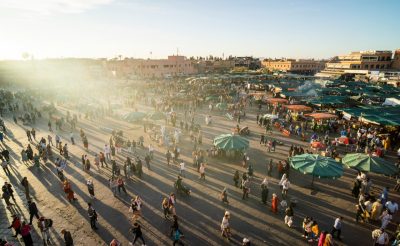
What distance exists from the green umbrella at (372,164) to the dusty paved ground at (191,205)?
1.74m

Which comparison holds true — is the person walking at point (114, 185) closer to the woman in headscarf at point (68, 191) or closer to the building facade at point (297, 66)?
the woman in headscarf at point (68, 191)

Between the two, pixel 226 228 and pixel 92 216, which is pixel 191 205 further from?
pixel 92 216

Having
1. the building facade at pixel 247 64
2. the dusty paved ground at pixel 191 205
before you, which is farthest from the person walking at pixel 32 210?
the building facade at pixel 247 64

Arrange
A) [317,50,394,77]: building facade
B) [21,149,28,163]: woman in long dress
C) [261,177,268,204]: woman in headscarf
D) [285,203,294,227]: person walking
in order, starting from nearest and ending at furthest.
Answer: [285,203,294,227]: person walking < [261,177,268,204]: woman in headscarf < [21,149,28,163]: woman in long dress < [317,50,394,77]: building facade

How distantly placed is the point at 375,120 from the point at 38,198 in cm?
2149

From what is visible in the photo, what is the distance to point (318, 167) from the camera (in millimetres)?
11078

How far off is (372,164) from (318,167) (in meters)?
2.45

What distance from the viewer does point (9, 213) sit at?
440 inches

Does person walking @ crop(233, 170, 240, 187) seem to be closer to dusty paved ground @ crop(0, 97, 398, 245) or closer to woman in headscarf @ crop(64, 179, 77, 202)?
dusty paved ground @ crop(0, 97, 398, 245)

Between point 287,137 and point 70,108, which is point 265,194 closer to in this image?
point 287,137

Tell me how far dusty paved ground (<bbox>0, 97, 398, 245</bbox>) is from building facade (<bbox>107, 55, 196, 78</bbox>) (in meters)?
54.9

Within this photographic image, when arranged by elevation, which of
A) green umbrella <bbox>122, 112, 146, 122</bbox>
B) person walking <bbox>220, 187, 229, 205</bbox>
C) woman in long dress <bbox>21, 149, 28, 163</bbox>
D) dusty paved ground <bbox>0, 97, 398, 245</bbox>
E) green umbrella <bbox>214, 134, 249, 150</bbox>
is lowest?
dusty paved ground <bbox>0, 97, 398, 245</bbox>

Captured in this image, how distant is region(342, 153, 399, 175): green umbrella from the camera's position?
35.9 ft

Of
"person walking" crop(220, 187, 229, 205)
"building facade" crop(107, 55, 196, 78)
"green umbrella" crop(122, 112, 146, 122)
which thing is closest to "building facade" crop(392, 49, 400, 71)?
"building facade" crop(107, 55, 196, 78)
